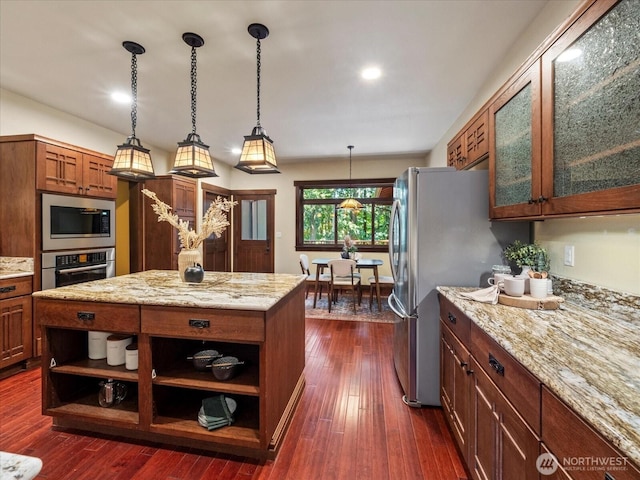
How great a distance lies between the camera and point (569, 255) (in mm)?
1734

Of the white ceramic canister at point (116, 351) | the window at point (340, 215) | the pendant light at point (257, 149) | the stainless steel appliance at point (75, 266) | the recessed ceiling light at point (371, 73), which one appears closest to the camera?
the white ceramic canister at point (116, 351)

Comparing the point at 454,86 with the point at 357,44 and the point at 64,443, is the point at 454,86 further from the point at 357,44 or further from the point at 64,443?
the point at 64,443

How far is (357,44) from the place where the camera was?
2295 millimetres

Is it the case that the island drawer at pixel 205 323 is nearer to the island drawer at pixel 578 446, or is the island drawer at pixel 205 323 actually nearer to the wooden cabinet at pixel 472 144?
the island drawer at pixel 578 446

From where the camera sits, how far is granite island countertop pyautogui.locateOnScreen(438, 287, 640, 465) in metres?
0.68

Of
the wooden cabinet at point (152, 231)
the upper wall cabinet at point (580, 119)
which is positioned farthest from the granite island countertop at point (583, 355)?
the wooden cabinet at point (152, 231)

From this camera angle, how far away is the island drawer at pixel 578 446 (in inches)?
Answer: 25.0

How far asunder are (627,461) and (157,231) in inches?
199

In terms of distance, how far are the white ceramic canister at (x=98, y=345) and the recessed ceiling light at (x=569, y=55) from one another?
9.70ft

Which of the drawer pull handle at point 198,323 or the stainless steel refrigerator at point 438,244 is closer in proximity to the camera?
the drawer pull handle at point 198,323

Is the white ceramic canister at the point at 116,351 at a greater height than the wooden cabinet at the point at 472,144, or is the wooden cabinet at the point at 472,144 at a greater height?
the wooden cabinet at the point at 472,144

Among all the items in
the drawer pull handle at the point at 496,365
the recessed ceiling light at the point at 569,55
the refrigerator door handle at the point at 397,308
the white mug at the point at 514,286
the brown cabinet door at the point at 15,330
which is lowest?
the brown cabinet door at the point at 15,330

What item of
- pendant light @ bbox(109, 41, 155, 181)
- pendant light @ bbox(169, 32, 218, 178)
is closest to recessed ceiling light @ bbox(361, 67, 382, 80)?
pendant light @ bbox(169, 32, 218, 178)

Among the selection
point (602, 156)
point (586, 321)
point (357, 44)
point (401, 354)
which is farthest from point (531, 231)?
point (357, 44)
